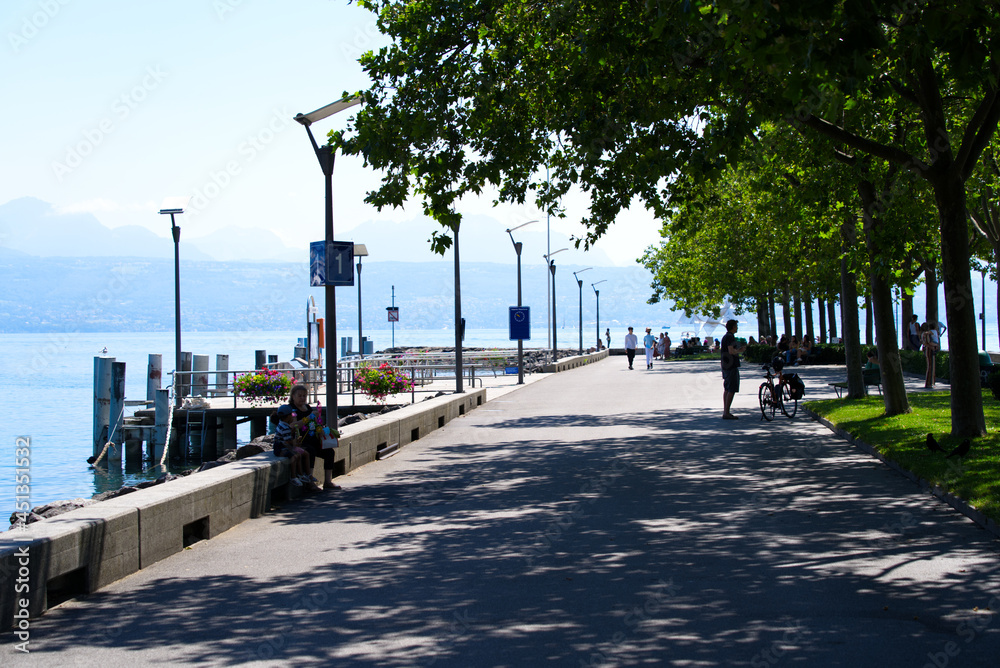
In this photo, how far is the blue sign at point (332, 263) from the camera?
13.5 m

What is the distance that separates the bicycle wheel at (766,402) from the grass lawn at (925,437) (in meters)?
0.88

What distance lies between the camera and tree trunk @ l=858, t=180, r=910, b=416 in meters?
18.0

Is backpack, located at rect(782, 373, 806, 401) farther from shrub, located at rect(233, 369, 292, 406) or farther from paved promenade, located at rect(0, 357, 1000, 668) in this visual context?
shrub, located at rect(233, 369, 292, 406)

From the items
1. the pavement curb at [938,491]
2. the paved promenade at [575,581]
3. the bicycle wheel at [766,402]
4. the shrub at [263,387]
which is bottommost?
the paved promenade at [575,581]

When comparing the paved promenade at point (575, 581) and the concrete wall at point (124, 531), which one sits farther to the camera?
the concrete wall at point (124, 531)

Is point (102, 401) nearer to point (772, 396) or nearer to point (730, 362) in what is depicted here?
point (730, 362)

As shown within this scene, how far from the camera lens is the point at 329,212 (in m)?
14.2

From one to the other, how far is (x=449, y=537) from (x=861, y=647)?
4.17 m

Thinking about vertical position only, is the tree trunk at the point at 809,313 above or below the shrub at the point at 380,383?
above

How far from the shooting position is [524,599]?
21.9 ft

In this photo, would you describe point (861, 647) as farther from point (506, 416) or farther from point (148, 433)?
point (148, 433)

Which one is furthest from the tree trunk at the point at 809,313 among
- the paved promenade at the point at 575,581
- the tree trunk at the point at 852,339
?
the paved promenade at the point at 575,581

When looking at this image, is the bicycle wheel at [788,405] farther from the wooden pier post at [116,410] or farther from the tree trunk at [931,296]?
the wooden pier post at [116,410]

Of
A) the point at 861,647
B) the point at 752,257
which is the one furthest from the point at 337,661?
the point at 752,257
